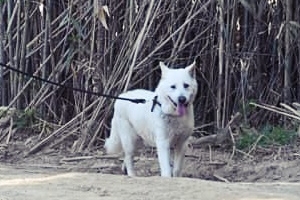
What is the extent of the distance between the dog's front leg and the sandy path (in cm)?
111

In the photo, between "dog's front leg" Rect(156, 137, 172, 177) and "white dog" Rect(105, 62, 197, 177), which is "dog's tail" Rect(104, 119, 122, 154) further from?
"dog's front leg" Rect(156, 137, 172, 177)

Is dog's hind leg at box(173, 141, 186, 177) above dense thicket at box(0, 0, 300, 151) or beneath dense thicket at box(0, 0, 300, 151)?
beneath

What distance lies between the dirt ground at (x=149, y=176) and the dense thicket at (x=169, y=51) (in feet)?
1.95

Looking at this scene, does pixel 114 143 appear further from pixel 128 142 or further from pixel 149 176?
pixel 149 176

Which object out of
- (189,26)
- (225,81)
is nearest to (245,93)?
(225,81)

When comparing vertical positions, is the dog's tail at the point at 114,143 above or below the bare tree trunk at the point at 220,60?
below

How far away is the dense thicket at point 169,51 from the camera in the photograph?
8.63m

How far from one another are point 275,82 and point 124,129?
2.10 metres

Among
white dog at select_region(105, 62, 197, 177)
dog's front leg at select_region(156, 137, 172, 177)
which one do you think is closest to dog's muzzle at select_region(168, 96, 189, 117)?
white dog at select_region(105, 62, 197, 177)

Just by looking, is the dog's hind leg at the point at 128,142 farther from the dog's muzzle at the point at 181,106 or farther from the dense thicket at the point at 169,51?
the dense thicket at the point at 169,51

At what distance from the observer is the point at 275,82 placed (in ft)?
29.5

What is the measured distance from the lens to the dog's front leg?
6914 mm

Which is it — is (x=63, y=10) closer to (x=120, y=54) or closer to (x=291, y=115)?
(x=120, y=54)

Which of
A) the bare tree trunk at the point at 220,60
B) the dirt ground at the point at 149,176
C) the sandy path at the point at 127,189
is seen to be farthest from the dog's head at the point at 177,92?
the bare tree trunk at the point at 220,60
